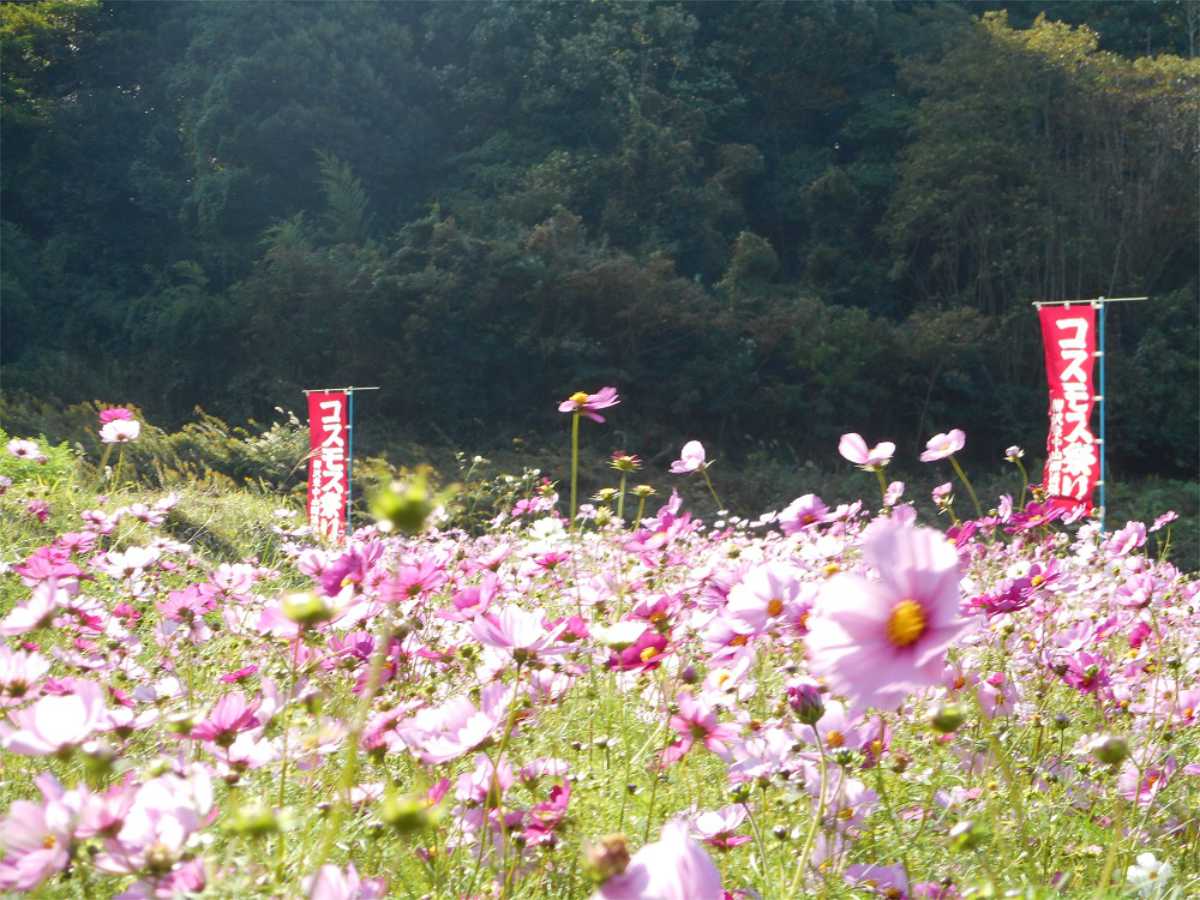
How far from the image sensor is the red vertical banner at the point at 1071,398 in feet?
18.6

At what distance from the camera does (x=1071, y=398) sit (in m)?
5.92

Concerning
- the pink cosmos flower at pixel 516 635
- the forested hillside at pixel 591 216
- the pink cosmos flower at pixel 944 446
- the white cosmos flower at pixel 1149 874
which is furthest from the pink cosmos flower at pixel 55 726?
the forested hillside at pixel 591 216

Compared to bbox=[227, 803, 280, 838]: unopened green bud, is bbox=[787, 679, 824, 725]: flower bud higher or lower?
lower

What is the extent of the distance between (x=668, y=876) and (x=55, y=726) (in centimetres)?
31

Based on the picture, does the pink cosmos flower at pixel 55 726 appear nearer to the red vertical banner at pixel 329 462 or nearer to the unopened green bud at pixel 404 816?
the unopened green bud at pixel 404 816

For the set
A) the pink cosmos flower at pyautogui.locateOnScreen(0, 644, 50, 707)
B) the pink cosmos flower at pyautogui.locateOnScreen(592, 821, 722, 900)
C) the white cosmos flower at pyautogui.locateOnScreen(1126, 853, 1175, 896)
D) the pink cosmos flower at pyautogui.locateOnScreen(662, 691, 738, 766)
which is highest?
the pink cosmos flower at pyautogui.locateOnScreen(592, 821, 722, 900)

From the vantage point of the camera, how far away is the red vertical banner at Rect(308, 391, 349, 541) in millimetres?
6316

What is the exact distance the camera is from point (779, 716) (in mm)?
1040

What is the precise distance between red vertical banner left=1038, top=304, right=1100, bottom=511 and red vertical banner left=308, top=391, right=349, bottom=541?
10.7ft

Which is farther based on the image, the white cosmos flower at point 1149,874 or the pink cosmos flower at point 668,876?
the white cosmos flower at point 1149,874

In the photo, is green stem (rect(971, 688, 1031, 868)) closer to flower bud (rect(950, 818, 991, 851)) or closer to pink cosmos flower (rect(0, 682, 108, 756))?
flower bud (rect(950, 818, 991, 851))

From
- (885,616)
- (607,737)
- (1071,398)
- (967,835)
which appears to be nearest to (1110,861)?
(967,835)

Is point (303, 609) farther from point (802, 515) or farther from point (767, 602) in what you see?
point (802, 515)

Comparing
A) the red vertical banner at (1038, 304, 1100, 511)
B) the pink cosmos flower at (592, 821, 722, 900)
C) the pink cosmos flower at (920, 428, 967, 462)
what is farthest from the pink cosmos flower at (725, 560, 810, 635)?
the red vertical banner at (1038, 304, 1100, 511)
